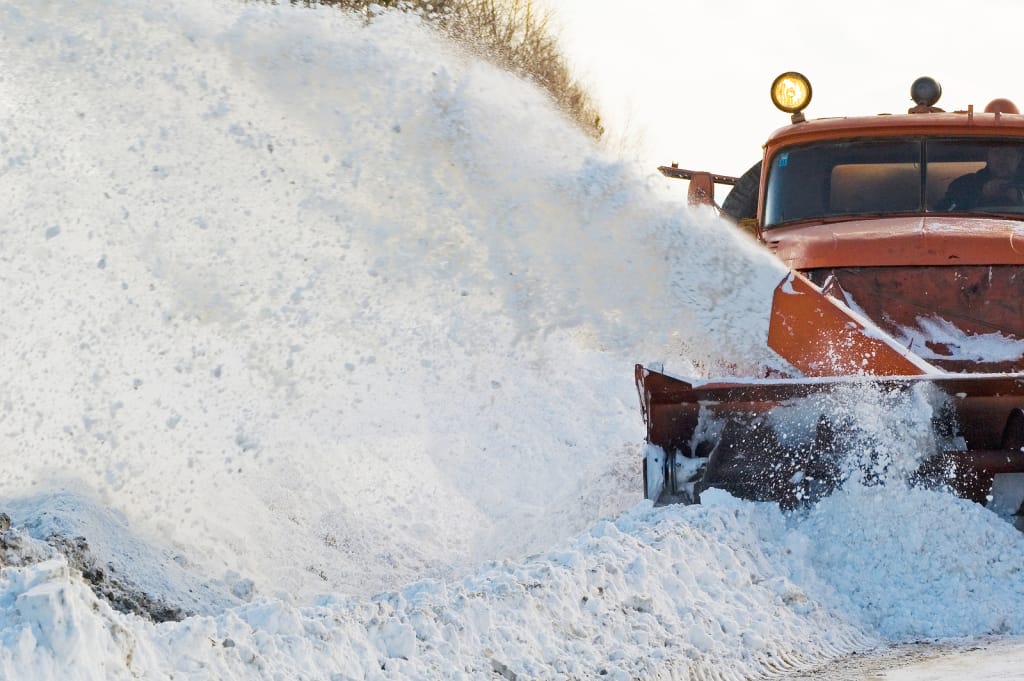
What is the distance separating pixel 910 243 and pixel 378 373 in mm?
3224

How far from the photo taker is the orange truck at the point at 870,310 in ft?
16.5

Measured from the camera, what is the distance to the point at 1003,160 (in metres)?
6.88

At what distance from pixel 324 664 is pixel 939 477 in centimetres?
257

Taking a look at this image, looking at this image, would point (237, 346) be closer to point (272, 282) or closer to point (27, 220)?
point (272, 282)

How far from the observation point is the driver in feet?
22.1

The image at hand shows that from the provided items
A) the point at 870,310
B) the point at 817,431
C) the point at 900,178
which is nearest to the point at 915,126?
the point at 900,178

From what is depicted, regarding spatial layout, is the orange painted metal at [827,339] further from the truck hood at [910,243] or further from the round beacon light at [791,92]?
the round beacon light at [791,92]

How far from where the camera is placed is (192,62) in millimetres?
7469

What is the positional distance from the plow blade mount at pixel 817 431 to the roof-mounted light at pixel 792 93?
8.54 feet

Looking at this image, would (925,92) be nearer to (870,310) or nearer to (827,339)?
(870,310)

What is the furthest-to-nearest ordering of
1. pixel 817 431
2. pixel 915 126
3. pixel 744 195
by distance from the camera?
pixel 744 195 < pixel 915 126 < pixel 817 431

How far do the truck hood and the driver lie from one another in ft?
0.49

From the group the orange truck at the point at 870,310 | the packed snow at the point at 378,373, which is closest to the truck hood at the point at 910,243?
the orange truck at the point at 870,310

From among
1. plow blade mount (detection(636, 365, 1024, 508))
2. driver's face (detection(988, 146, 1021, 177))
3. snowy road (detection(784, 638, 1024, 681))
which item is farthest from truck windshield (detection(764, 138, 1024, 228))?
snowy road (detection(784, 638, 1024, 681))
